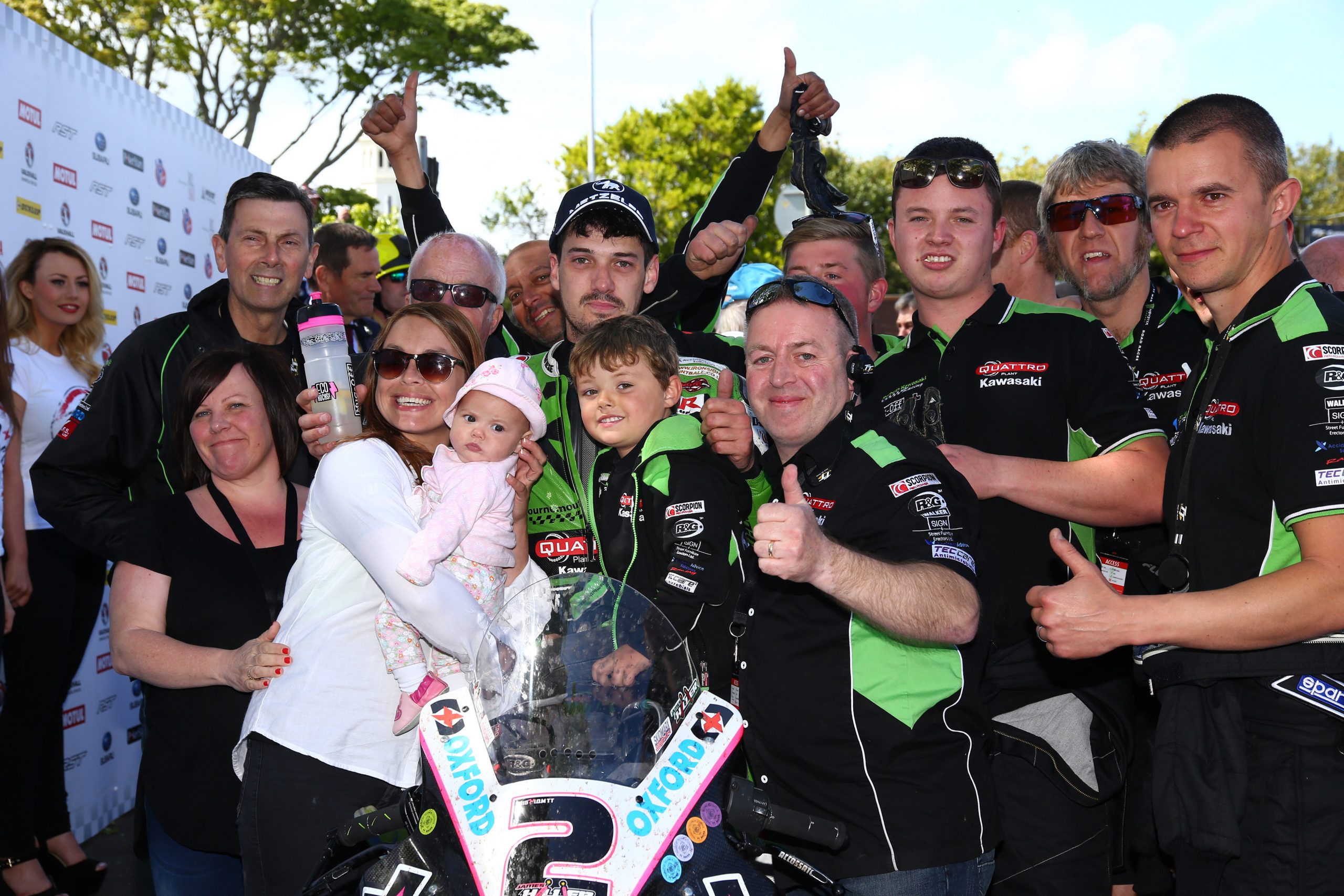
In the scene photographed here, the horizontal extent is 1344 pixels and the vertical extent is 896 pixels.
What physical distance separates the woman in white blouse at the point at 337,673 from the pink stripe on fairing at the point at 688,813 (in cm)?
94

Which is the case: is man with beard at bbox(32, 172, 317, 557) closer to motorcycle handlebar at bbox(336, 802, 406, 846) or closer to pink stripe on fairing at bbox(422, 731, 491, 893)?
motorcycle handlebar at bbox(336, 802, 406, 846)

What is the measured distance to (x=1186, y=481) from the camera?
284 centimetres

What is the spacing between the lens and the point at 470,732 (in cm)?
228

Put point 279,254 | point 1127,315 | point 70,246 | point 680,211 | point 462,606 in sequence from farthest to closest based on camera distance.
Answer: point 680,211
point 70,246
point 279,254
point 1127,315
point 462,606

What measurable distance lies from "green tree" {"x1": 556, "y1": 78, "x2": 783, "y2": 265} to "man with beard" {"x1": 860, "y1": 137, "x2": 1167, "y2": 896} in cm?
2629

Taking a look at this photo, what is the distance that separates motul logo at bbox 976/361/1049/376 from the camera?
11.4 ft

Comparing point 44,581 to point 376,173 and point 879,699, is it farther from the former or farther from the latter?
point 376,173

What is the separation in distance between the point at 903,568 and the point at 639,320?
4.84 feet

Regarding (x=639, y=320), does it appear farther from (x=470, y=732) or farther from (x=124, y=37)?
(x=124, y=37)

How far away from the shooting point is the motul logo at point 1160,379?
4.00m

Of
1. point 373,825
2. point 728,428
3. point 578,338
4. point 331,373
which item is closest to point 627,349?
point 728,428

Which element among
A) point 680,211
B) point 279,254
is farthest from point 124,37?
point 279,254

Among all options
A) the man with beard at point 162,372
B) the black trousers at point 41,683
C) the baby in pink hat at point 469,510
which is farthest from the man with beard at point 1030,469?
the black trousers at point 41,683

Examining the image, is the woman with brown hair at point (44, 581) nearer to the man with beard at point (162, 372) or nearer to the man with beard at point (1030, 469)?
the man with beard at point (162, 372)
